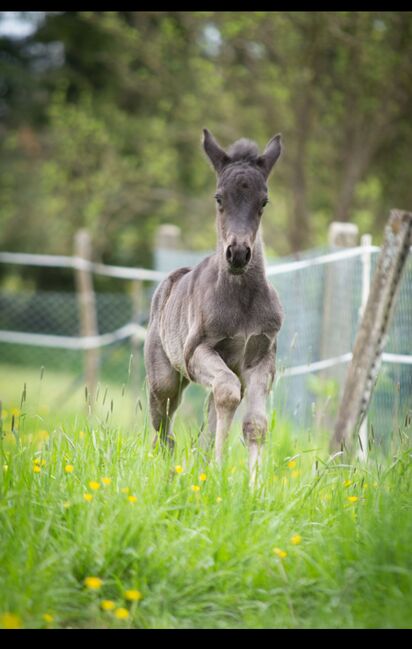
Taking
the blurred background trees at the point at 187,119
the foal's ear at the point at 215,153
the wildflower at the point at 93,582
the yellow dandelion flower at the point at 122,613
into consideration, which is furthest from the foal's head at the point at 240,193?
the blurred background trees at the point at 187,119

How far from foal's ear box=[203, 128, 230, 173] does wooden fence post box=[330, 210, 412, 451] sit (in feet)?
4.61

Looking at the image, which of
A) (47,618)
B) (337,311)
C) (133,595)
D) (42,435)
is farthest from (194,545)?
(337,311)

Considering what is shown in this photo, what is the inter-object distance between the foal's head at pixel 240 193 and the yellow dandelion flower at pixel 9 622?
1962 mm

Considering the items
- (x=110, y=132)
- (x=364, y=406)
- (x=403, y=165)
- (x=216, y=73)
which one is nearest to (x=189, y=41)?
(x=216, y=73)

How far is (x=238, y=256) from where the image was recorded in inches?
175

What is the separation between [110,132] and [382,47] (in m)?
5.88

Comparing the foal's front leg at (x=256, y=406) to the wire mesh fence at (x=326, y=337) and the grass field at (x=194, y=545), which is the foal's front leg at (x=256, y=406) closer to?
the grass field at (x=194, y=545)

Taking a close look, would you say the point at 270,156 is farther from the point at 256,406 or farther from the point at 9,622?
the point at 9,622

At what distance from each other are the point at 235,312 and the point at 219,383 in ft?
1.35

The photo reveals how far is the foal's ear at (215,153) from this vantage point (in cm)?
495

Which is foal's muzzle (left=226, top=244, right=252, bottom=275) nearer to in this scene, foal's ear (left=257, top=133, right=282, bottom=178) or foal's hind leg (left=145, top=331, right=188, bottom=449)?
foal's ear (left=257, top=133, right=282, bottom=178)

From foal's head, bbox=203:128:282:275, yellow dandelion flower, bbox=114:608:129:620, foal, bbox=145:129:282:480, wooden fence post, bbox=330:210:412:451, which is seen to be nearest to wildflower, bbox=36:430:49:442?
foal, bbox=145:129:282:480

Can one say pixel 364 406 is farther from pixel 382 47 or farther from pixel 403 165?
pixel 403 165
